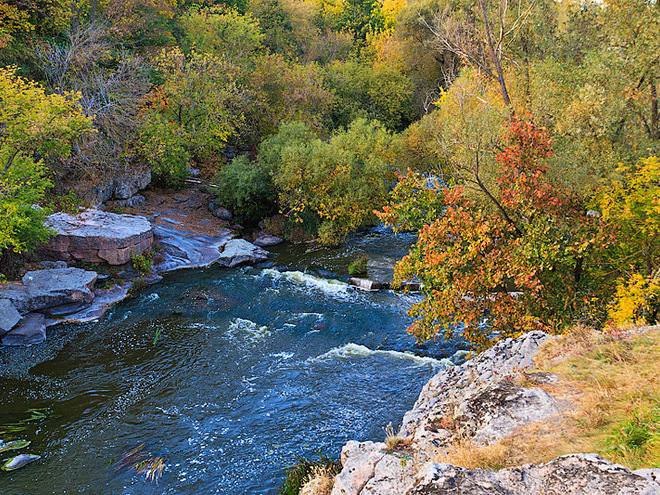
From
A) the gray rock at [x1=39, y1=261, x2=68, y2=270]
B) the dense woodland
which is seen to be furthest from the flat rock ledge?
the gray rock at [x1=39, y1=261, x2=68, y2=270]

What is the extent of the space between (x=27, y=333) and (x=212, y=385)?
7.90 m

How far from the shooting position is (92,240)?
19578 millimetres

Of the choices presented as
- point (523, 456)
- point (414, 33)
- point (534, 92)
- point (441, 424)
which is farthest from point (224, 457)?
point (414, 33)

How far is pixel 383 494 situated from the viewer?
5.48 m

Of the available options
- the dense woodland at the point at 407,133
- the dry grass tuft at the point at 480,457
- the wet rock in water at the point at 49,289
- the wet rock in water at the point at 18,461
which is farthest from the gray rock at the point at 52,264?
the dry grass tuft at the point at 480,457

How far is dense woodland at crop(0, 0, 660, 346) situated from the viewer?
10.9m

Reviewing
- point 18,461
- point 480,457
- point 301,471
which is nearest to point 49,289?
point 18,461

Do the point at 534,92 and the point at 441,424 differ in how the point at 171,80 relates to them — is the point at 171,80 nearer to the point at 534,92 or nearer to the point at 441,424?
the point at 534,92

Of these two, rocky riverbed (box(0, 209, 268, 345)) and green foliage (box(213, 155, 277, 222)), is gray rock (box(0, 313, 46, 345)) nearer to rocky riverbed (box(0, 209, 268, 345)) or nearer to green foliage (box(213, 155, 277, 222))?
rocky riverbed (box(0, 209, 268, 345))

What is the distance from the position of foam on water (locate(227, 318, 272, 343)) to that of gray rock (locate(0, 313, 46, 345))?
6.70 m

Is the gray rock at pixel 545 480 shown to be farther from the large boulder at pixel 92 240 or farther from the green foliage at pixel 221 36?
the green foliage at pixel 221 36

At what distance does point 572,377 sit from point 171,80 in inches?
1172

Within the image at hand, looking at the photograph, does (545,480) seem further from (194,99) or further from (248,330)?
(194,99)

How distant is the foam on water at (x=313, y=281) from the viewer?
63.8 feet
